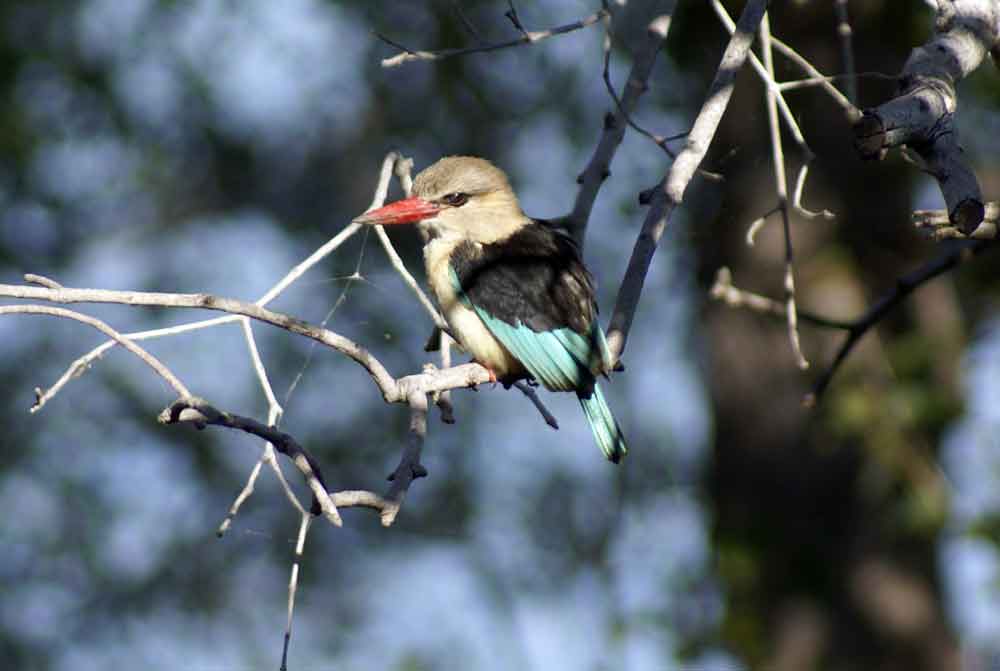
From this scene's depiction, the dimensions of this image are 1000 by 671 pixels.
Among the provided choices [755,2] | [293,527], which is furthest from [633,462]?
[755,2]

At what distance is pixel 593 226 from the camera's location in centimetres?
831

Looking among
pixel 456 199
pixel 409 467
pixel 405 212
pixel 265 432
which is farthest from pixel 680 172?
pixel 456 199

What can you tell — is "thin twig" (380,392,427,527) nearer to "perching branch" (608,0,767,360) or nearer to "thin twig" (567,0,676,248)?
"perching branch" (608,0,767,360)

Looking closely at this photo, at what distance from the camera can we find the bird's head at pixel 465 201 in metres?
3.79

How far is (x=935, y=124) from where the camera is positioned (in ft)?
6.95

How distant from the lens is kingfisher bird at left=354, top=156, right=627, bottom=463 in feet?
10.8

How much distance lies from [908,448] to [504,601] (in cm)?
418

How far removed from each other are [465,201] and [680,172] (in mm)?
1398

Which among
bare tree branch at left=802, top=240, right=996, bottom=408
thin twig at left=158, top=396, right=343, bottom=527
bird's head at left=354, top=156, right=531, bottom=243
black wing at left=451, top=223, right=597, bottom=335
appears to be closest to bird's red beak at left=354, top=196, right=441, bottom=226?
bird's head at left=354, top=156, right=531, bottom=243

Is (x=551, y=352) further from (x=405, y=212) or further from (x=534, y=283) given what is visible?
(x=405, y=212)

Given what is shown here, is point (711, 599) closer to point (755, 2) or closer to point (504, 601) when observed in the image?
point (504, 601)

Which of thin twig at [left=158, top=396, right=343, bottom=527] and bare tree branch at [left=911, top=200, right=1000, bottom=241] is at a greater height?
bare tree branch at [left=911, top=200, right=1000, bottom=241]

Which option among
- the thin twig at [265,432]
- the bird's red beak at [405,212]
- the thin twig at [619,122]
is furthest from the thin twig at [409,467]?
the bird's red beak at [405,212]

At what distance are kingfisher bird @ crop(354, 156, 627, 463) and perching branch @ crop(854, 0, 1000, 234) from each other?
3.71 feet
